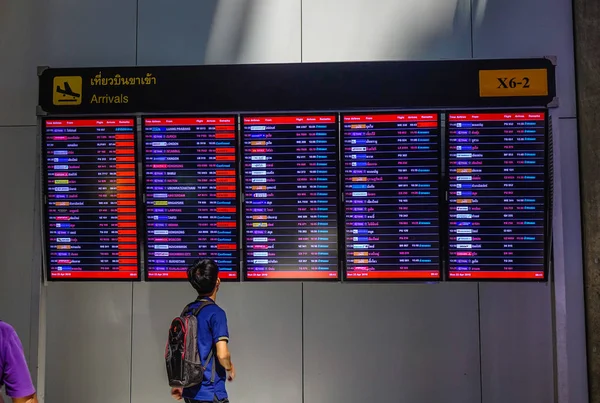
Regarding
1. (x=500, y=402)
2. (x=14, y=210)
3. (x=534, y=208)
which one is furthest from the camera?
(x=14, y=210)

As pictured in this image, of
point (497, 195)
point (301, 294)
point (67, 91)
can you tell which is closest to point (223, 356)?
point (301, 294)

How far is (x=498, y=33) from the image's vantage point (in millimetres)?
4312

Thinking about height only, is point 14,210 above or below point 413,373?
above

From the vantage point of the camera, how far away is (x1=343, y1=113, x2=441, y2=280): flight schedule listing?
3.80 meters

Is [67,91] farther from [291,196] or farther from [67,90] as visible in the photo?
[291,196]

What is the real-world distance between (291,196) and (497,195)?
1.55 metres

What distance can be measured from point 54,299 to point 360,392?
2780mm

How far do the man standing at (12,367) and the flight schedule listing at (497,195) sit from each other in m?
→ 2.84

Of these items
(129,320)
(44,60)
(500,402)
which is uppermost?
(44,60)

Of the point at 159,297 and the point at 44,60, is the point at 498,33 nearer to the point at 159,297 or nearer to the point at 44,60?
the point at 159,297

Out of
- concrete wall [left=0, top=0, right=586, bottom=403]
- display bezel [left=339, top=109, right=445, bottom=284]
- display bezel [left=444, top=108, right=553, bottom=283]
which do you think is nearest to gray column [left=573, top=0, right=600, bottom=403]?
concrete wall [left=0, top=0, right=586, bottom=403]

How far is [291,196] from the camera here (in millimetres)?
3869

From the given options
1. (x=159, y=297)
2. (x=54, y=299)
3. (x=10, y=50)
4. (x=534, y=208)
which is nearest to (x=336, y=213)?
(x=534, y=208)

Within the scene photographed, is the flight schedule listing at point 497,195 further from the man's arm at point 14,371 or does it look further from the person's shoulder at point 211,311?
the man's arm at point 14,371
